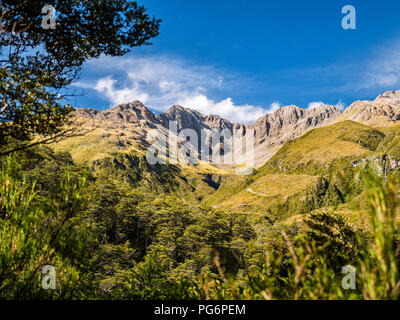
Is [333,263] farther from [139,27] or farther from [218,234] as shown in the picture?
[218,234]

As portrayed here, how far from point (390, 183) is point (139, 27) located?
981 centimetres

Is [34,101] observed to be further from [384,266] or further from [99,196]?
[99,196]

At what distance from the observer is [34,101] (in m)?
7.00

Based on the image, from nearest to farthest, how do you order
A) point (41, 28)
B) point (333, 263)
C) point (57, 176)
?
point (333, 263) < point (41, 28) < point (57, 176)

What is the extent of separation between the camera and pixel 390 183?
339 cm

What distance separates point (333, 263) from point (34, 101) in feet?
30.5

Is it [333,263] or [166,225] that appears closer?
[333,263]
